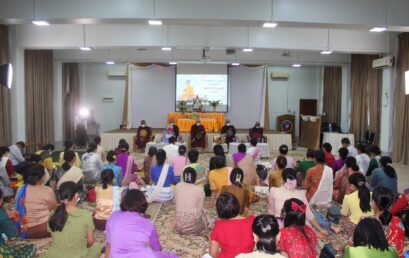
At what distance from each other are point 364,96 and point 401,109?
2.33m

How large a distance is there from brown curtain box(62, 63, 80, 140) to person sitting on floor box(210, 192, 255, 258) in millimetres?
12029

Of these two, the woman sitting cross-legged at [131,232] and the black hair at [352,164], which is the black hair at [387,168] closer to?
the black hair at [352,164]

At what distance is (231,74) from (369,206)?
11741mm

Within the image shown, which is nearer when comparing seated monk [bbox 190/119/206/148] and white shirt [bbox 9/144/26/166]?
white shirt [bbox 9/144/26/166]

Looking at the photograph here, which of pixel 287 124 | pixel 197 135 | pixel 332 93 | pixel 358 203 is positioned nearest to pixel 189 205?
pixel 358 203

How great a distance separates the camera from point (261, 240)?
7.14 ft

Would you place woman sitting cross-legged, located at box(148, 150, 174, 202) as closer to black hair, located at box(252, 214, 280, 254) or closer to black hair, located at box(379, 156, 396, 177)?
black hair, located at box(379, 156, 396, 177)

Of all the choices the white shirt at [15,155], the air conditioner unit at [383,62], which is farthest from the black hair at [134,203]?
the air conditioner unit at [383,62]

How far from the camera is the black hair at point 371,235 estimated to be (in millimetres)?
2283

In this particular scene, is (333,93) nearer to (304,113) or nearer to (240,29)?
(304,113)

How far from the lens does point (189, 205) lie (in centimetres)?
418

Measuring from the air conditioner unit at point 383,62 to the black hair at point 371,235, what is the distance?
9.08 m

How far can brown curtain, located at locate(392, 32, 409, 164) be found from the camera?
385 inches

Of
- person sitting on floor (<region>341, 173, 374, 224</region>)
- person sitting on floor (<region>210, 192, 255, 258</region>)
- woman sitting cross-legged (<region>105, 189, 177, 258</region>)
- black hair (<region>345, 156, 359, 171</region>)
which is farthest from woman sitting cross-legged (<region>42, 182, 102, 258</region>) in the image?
black hair (<region>345, 156, 359, 171</region>)
